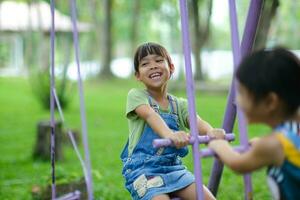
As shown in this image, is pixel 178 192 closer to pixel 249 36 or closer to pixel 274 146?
pixel 249 36

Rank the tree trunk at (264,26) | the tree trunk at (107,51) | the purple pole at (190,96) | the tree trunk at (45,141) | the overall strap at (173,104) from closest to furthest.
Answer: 1. the purple pole at (190,96)
2. the overall strap at (173,104)
3. the tree trunk at (45,141)
4. the tree trunk at (264,26)
5. the tree trunk at (107,51)

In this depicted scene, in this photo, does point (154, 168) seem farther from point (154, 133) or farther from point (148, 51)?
point (148, 51)

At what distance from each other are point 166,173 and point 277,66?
1.54m

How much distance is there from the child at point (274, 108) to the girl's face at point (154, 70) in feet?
4.52

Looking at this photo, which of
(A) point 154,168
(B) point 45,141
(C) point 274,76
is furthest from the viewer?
(B) point 45,141

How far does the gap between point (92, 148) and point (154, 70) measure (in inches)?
287

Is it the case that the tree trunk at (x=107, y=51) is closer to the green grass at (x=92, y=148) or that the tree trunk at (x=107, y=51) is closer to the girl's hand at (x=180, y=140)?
the green grass at (x=92, y=148)

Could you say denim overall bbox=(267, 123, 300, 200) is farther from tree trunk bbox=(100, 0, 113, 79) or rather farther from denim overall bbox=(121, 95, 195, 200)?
tree trunk bbox=(100, 0, 113, 79)

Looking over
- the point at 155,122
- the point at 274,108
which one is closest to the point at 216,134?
the point at 155,122

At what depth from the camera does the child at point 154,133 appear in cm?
388

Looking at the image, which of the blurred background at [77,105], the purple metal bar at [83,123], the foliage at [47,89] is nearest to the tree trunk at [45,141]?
the blurred background at [77,105]

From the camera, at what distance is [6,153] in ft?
35.1

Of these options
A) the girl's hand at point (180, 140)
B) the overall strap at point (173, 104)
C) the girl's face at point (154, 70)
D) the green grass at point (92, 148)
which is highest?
the girl's face at point (154, 70)

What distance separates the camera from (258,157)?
2.57m
